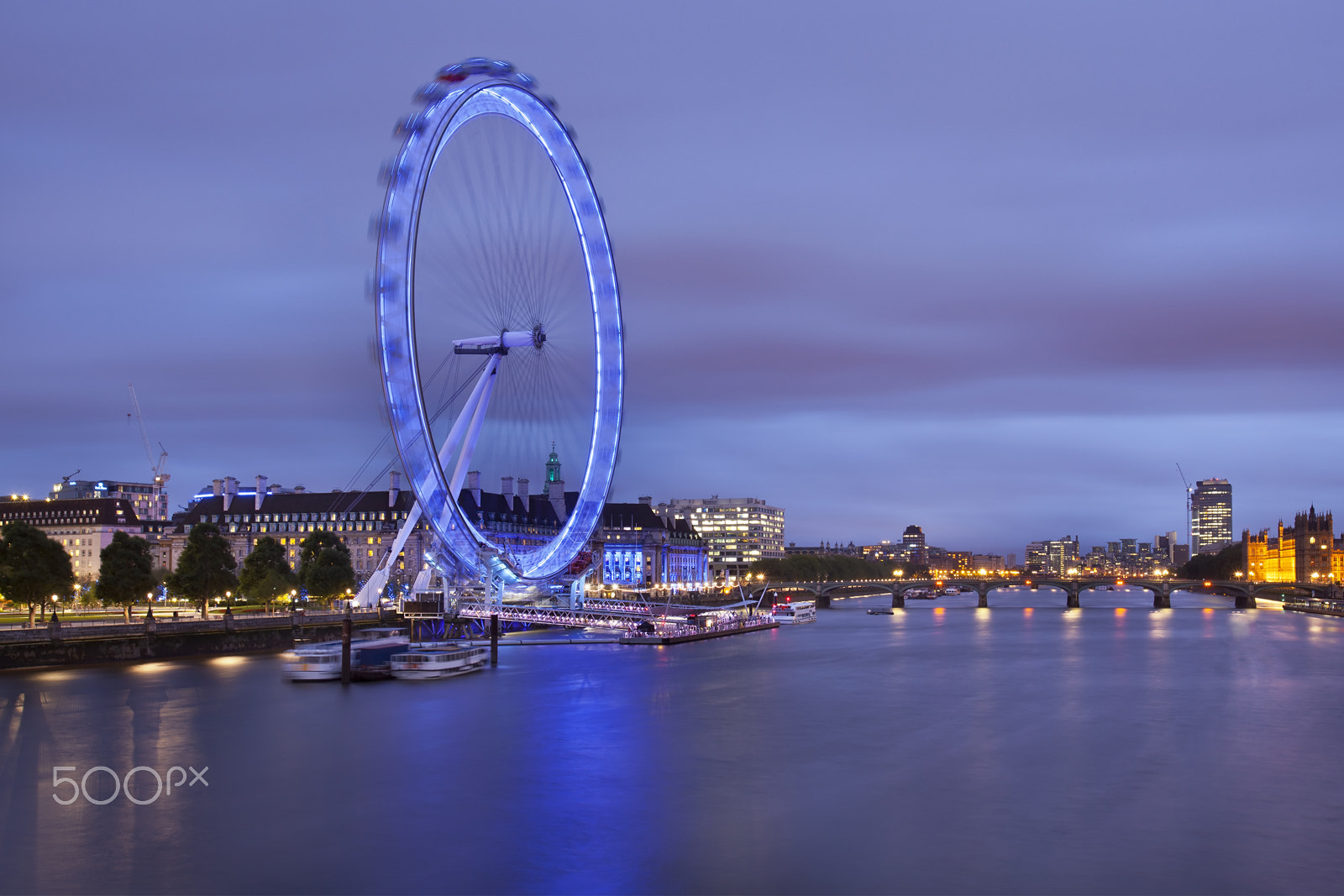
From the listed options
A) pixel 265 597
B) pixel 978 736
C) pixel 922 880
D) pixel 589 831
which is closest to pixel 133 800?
pixel 589 831

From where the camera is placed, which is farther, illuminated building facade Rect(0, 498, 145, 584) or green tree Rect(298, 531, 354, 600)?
illuminated building facade Rect(0, 498, 145, 584)

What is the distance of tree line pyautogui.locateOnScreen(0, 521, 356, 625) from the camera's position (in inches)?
2167

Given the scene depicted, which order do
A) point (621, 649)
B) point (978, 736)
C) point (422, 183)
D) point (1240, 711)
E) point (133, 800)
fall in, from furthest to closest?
point (621, 649) < point (422, 183) < point (1240, 711) < point (978, 736) < point (133, 800)

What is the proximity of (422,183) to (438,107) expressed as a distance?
2917mm

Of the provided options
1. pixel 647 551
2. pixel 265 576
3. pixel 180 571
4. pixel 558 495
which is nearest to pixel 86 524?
pixel 558 495

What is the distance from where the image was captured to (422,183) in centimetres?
4538

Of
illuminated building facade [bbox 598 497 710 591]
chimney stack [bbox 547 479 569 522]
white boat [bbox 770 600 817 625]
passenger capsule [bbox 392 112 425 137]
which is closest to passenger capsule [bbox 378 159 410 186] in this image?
passenger capsule [bbox 392 112 425 137]

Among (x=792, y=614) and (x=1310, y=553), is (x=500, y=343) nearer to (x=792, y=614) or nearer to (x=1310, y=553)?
(x=792, y=614)

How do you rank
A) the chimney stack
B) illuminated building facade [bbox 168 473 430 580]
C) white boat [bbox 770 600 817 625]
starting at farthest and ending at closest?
the chimney stack, illuminated building facade [bbox 168 473 430 580], white boat [bbox 770 600 817 625]

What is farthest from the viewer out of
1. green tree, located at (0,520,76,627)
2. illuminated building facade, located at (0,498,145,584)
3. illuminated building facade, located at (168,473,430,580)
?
illuminated building facade, located at (0,498,145,584)

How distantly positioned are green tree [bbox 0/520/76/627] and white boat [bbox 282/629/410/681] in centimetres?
1344

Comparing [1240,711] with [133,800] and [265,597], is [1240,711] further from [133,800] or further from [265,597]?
[265,597]

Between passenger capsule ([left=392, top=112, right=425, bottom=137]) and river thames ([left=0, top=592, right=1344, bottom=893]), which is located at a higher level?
passenger capsule ([left=392, top=112, right=425, bottom=137])

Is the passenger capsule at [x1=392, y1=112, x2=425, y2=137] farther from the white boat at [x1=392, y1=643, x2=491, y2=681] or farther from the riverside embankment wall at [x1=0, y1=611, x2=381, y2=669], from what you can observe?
the riverside embankment wall at [x1=0, y1=611, x2=381, y2=669]
